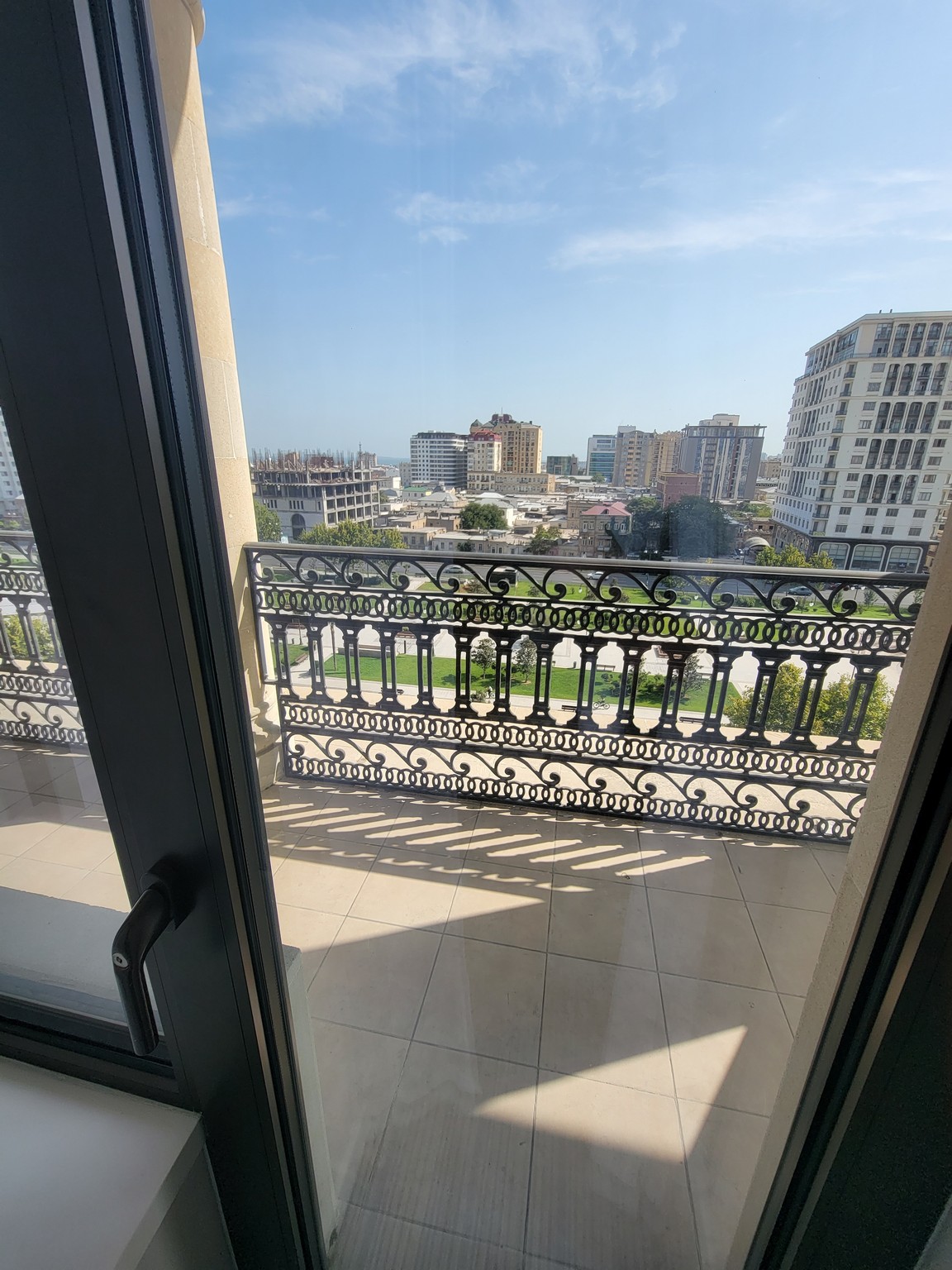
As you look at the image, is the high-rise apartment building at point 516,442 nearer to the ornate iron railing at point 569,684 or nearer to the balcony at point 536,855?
the balcony at point 536,855

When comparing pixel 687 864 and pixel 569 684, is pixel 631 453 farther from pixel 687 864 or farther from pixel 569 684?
pixel 687 864

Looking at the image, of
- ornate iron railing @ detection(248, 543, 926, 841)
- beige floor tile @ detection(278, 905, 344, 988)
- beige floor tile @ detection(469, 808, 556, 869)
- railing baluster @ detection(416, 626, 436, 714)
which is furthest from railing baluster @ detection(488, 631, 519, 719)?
beige floor tile @ detection(278, 905, 344, 988)

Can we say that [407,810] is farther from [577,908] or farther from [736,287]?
[736,287]

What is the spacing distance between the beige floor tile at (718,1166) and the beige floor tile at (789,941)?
0.35 m

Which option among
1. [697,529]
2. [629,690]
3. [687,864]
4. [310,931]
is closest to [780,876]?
[687,864]

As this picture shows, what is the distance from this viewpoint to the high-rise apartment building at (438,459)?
3.43 feet

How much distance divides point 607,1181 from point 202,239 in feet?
5.31

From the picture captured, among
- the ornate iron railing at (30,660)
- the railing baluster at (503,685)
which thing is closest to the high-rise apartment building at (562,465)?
the ornate iron railing at (30,660)

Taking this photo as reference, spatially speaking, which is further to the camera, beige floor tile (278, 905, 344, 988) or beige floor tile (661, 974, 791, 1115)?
beige floor tile (278, 905, 344, 988)

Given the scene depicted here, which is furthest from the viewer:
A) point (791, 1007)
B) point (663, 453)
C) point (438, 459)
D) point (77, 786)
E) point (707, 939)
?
point (707, 939)

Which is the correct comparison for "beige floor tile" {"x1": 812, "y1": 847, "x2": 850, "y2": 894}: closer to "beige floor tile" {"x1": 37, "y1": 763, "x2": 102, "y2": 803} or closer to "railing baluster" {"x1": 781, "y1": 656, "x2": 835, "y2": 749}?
"railing baluster" {"x1": 781, "y1": 656, "x2": 835, "y2": 749}

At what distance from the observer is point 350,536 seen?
1.40 metres

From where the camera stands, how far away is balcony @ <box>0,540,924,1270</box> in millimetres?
943

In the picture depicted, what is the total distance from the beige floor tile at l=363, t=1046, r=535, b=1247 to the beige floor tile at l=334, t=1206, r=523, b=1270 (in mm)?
13
